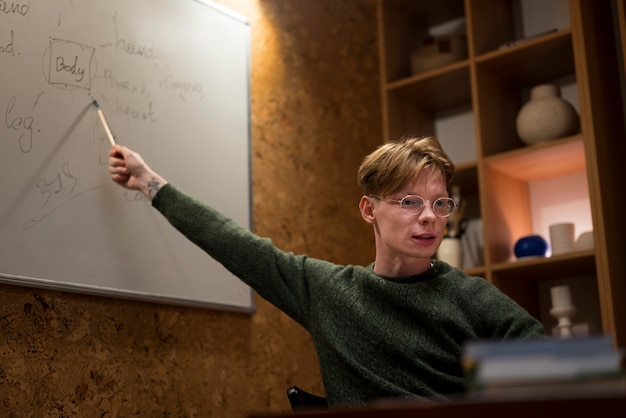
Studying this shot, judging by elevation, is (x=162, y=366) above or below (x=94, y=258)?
below

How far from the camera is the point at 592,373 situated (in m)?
0.92

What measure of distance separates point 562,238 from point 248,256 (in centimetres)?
136

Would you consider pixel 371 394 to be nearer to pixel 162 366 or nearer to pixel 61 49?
pixel 162 366

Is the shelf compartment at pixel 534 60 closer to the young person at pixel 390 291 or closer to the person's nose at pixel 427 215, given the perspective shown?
the young person at pixel 390 291

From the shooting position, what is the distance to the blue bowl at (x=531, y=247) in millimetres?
2980

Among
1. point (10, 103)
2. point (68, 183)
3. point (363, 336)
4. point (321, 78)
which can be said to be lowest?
point (363, 336)

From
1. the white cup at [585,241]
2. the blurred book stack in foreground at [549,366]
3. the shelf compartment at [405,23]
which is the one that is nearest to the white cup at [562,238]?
the white cup at [585,241]

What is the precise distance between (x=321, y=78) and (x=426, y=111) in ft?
1.84

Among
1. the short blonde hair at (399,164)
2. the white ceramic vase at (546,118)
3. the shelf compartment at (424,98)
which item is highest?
the shelf compartment at (424,98)

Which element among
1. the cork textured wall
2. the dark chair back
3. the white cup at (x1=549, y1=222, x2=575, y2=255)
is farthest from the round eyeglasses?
the white cup at (x1=549, y1=222, x2=575, y2=255)

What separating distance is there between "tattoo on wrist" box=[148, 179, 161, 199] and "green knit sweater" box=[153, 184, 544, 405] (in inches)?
2.1

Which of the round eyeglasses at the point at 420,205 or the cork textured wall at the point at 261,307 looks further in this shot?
the cork textured wall at the point at 261,307

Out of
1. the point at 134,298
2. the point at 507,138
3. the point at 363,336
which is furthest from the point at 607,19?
the point at 134,298

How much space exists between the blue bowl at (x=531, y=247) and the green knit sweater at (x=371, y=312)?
1.07 meters
